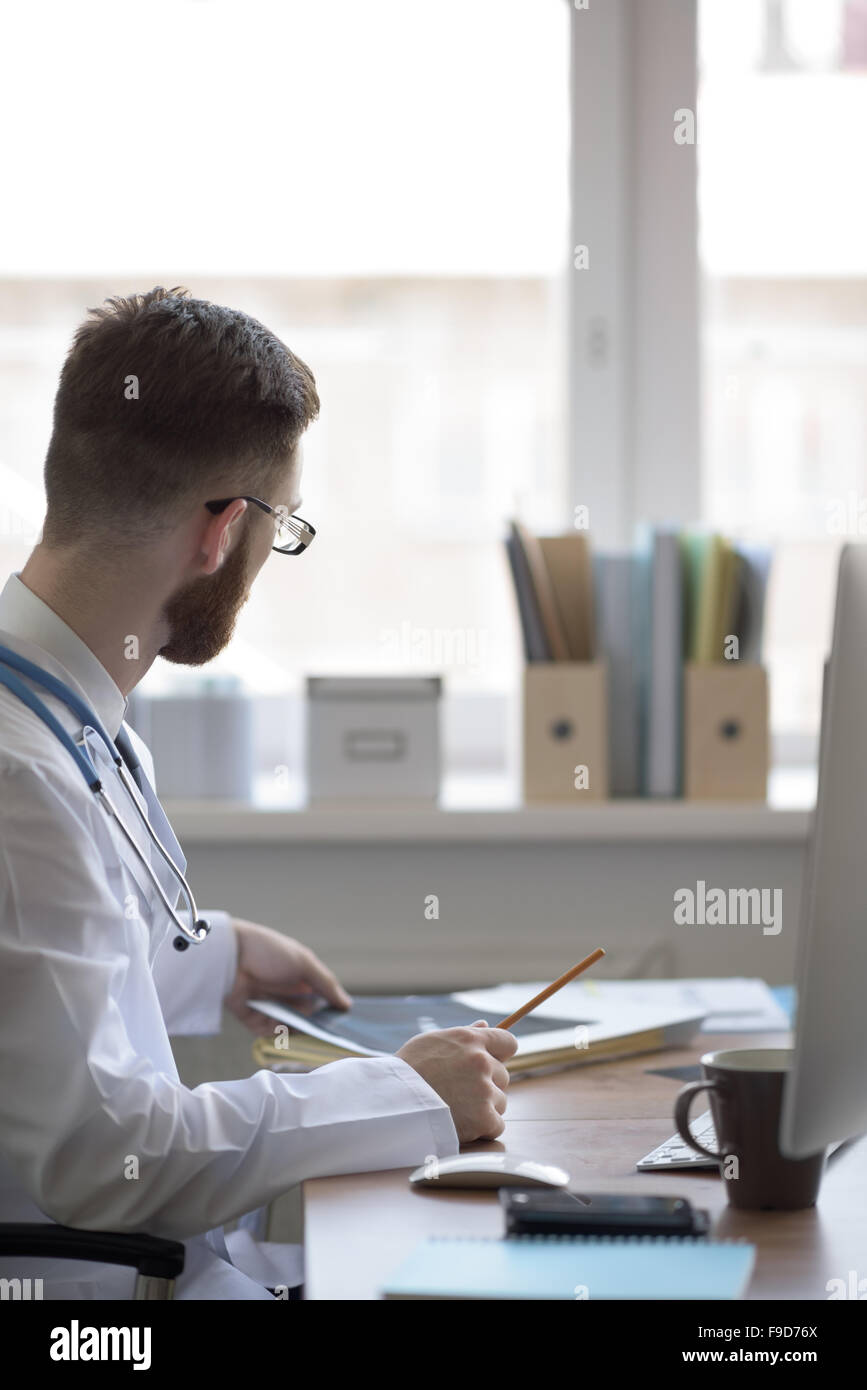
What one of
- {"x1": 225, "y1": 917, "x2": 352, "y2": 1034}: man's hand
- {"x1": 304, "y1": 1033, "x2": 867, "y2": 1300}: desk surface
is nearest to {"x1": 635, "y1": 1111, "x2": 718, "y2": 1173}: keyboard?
{"x1": 304, "y1": 1033, "x2": 867, "y2": 1300}: desk surface

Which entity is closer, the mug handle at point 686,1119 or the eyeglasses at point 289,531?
the mug handle at point 686,1119

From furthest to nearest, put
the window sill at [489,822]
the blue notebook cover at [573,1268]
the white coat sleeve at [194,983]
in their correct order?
1. the window sill at [489,822]
2. the white coat sleeve at [194,983]
3. the blue notebook cover at [573,1268]

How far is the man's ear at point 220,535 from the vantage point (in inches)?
44.2

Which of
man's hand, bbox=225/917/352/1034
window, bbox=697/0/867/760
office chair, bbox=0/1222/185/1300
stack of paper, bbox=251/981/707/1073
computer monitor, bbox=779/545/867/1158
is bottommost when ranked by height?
office chair, bbox=0/1222/185/1300

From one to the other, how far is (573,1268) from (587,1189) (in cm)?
14

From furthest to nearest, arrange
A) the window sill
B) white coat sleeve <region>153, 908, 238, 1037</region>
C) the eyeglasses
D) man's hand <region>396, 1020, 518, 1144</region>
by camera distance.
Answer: the window sill, white coat sleeve <region>153, 908, 238, 1037</region>, the eyeglasses, man's hand <region>396, 1020, 518, 1144</region>

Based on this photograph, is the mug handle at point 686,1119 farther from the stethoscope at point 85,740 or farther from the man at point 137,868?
the stethoscope at point 85,740

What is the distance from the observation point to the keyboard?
3.25ft

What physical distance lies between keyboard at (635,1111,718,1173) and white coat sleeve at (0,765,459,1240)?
0.47ft

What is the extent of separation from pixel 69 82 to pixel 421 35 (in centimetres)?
56

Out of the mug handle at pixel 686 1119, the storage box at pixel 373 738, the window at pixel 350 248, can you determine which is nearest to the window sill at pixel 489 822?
the storage box at pixel 373 738

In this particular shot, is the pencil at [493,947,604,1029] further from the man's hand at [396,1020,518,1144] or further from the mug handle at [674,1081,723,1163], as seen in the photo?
the mug handle at [674,1081,723,1163]

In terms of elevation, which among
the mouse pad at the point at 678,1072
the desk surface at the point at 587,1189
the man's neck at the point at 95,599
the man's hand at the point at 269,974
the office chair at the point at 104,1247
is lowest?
the office chair at the point at 104,1247

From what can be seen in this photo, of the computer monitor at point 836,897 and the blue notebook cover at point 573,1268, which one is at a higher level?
the computer monitor at point 836,897
